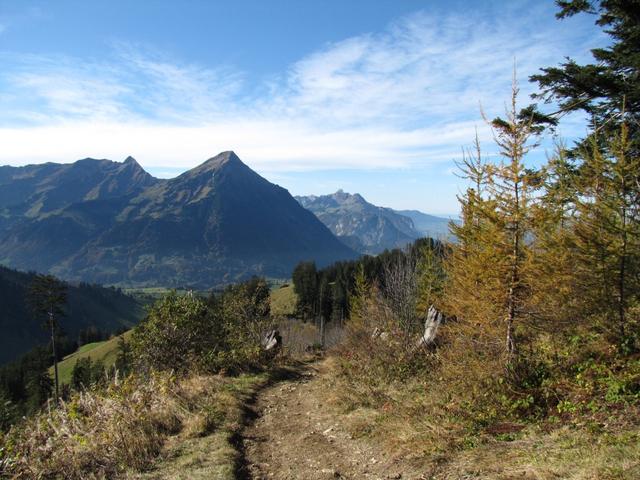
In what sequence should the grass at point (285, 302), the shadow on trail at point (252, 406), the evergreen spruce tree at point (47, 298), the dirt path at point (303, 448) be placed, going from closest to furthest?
the dirt path at point (303, 448), the shadow on trail at point (252, 406), the evergreen spruce tree at point (47, 298), the grass at point (285, 302)

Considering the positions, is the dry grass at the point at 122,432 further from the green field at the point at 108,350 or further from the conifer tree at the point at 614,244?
the green field at the point at 108,350

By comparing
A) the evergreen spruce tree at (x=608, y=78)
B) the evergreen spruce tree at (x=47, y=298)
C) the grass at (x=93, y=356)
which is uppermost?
the evergreen spruce tree at (x=608, y=78)

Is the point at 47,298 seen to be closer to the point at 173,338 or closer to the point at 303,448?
the point at 173,338

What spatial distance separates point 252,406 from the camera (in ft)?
46.4

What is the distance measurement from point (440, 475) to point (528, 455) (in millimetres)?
1532

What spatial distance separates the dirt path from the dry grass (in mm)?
678

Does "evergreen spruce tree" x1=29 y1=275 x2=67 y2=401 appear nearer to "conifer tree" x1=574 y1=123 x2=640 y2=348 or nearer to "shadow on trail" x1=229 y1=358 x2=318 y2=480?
"shadow on trail" x1=229 y1=358 x2=318 y2=480

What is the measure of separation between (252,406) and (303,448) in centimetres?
441

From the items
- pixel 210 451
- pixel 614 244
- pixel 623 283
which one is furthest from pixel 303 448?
pixel 614 244

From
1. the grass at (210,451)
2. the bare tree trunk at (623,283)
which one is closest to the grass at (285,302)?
the grass at (210,451)

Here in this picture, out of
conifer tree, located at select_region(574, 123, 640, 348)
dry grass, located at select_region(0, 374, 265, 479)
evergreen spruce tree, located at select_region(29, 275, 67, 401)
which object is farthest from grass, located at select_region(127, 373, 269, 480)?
evergreen spruce tree, located at select_region(29, 275, 67, 401)

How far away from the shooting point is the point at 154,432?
34.7 feet

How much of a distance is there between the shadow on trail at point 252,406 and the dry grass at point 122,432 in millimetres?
223

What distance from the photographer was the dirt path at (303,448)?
8.59m
